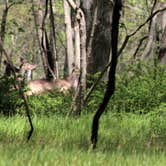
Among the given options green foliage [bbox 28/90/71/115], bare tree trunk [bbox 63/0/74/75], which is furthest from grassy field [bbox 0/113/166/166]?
bare tree trunk [bbox 63/0/74/75]

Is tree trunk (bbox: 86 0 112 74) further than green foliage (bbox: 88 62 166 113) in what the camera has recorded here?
Yes

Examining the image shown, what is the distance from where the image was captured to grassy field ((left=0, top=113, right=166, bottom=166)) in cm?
382

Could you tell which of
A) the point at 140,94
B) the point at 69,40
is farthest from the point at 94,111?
the point at 69,40

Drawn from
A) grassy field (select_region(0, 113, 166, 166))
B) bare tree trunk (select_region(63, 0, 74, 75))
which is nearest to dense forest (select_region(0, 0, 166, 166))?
grassy field (select_region(0, 113, 166, 166))

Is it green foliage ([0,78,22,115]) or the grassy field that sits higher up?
the grassy field

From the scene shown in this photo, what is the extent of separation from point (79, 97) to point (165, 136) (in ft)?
6.76

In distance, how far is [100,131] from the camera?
20.2ft

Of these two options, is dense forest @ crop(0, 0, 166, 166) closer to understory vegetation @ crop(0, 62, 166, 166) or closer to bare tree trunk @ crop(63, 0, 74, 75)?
understory vegetation @ crop(0, 62, 166, 166)

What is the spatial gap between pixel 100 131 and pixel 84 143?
3.34 feet

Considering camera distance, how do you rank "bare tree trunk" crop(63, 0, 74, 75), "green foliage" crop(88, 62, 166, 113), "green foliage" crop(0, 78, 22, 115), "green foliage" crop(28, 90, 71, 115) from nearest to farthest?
1. "green foliage" crop(88, 62, 166, 113)
2. "green foliage" crop(28, 90, 71, 115)
3. "green foliage" crop(0, 78, 22, 115)
4. "bare tree trunk" crop(63, 0, 74, 75)

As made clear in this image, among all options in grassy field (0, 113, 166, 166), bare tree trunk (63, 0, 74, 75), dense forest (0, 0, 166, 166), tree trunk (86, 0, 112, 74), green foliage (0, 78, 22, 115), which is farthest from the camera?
bare tree trunk (63, 0, 74, 75)

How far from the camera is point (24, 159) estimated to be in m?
3.68

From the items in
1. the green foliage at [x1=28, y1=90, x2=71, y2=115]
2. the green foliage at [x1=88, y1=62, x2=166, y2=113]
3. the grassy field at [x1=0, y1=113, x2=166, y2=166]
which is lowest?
the green foliage at [x1=28, y1=90, x2=71, y2=115]

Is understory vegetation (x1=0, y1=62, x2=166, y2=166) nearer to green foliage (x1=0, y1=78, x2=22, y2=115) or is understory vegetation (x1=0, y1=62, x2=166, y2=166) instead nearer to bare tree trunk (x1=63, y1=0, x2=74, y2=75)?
green foliage (x1=0, y1=78, x2=22, y2=115)
